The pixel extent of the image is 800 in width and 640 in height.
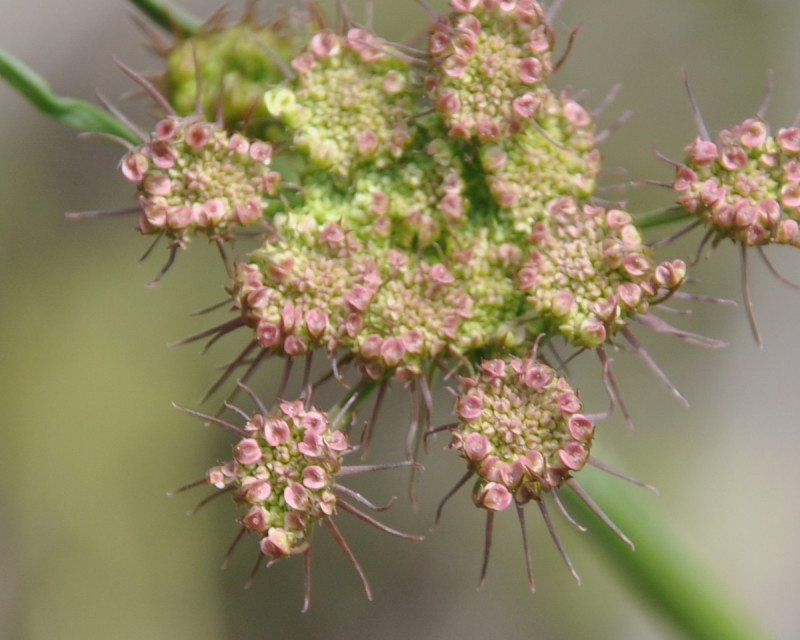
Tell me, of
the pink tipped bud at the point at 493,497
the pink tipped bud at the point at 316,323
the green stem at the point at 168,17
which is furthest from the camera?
the green stem at the point at 168,17

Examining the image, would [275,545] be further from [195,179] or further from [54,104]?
[54,104]

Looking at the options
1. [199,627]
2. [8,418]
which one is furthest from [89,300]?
[199,627]

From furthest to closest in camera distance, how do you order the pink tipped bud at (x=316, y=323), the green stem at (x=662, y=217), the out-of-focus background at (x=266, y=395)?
1. the out-of-focus background at (x=266, y=395)
2. the green stem at (x=662, y=217)
3. the pink tipped bud at (x=316, y=323)

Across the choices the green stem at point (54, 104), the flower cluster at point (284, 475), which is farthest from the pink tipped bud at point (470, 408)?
the green stem at point (54, 104)

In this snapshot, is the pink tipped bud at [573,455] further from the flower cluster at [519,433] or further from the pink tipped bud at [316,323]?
the pink tipped bud at [316,323]

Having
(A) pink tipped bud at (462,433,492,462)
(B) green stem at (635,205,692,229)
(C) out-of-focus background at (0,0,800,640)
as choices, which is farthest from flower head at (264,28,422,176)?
(C) out-of-focus background at (0,0,800,640)

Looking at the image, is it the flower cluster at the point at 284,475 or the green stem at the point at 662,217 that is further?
the green stem at the point at 662,217

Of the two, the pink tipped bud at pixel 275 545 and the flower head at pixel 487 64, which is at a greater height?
the flower head at pixel 487 64

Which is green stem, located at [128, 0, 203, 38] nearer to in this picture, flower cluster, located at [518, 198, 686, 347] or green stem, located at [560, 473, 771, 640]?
flower cluster, located at [518, 198, 686, 347]
